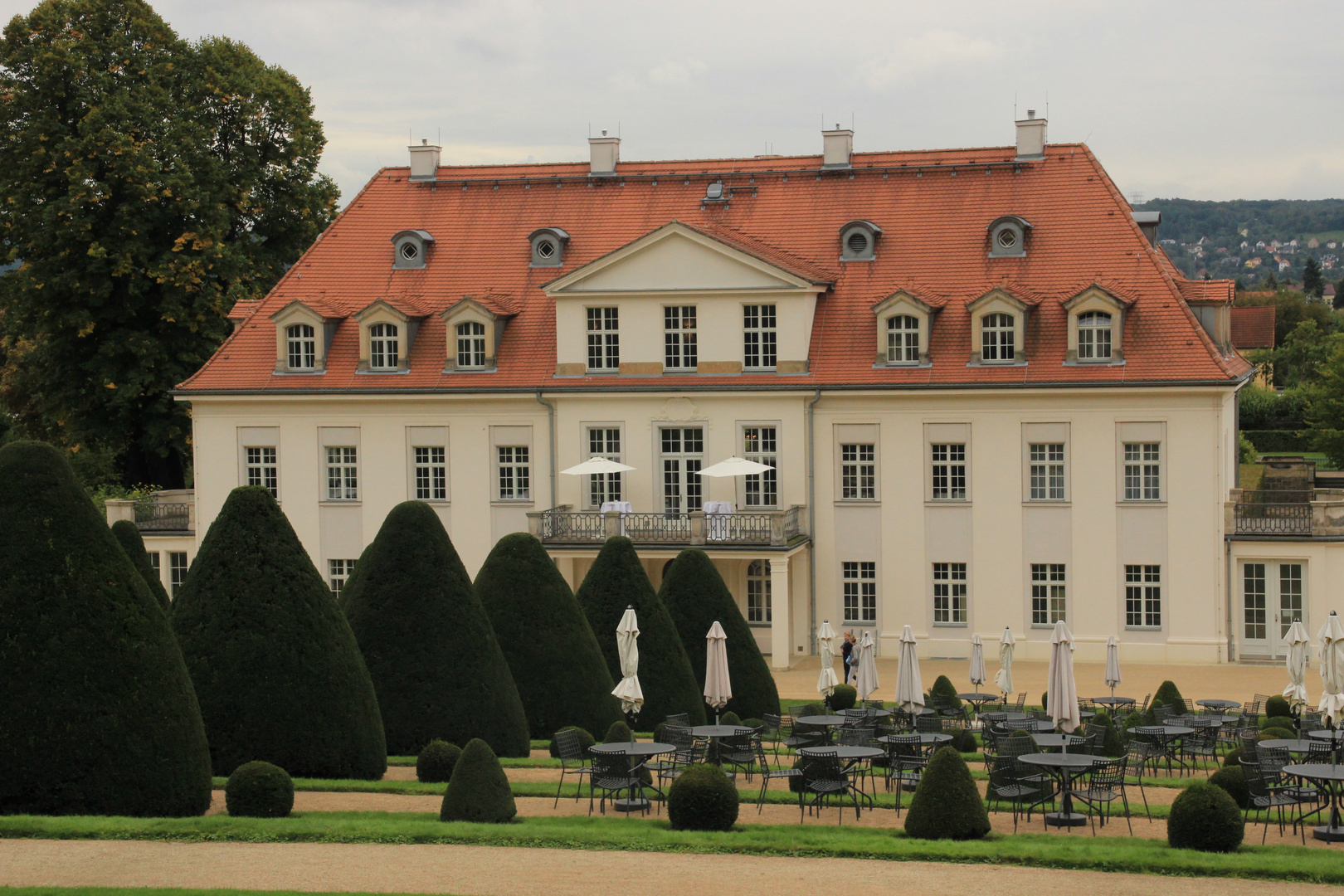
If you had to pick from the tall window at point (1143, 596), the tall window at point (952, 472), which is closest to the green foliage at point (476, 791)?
the tall window at point (952, 472)

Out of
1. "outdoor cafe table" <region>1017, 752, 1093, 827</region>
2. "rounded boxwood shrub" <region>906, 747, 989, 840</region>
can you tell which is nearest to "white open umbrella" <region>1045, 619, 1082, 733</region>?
"outdoor cafe table" <region>1017, 752, 1093, 827</region>

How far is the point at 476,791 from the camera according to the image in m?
20.3

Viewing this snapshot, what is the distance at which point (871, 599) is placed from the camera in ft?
144

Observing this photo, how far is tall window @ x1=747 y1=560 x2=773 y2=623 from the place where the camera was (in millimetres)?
43938

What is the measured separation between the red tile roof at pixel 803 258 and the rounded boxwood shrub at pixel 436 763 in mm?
22042

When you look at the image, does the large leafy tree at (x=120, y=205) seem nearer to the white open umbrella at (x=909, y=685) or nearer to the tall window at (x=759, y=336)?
the tall window at (x=759, y=336)

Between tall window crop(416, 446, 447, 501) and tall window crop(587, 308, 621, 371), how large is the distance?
5134mm

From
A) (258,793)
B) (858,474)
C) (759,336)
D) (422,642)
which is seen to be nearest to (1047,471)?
(858,474)

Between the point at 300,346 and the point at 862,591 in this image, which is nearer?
the point at 862,591

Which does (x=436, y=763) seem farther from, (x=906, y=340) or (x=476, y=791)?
(x=906, y=340)

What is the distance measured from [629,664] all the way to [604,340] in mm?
19727

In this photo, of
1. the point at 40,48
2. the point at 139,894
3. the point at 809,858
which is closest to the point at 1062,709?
the point at 809,858

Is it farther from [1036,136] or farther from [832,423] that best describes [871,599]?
[1036,136]

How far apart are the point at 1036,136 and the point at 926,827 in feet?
101
